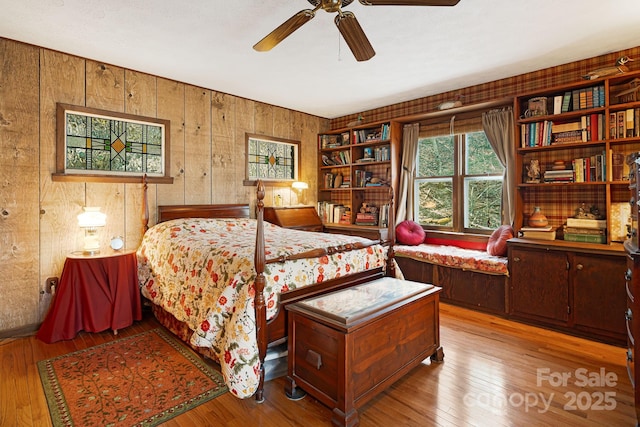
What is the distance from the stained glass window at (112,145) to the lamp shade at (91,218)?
0.46 metres

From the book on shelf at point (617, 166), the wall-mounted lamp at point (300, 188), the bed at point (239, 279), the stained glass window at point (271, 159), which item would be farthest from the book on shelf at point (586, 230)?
the stained glass window at point (271, 159)

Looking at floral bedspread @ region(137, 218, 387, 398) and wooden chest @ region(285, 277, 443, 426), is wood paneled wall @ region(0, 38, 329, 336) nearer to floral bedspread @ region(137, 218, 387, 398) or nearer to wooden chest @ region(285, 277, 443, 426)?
floral bedspread @ region(137, 218, 387, 398)

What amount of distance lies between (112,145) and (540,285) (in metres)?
4.45

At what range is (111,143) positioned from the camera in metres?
3.47

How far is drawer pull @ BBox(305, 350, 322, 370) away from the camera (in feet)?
6.21

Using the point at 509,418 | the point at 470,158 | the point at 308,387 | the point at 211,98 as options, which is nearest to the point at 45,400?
the point at 308,387

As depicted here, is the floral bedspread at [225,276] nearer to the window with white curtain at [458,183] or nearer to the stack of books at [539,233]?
the stack of books at [539,233]

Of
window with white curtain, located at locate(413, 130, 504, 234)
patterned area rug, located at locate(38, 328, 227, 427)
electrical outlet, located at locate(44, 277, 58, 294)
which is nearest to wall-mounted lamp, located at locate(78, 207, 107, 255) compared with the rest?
electrical outlet, located at locate(44, 277, 58, 294)

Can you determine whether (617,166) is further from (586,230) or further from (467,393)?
(467,393)

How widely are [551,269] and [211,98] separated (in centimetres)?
413

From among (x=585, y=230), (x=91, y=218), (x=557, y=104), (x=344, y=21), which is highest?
(x=344, y=21)

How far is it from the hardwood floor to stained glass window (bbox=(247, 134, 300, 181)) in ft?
8.89

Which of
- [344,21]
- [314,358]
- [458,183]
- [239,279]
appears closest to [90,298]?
[239,279]

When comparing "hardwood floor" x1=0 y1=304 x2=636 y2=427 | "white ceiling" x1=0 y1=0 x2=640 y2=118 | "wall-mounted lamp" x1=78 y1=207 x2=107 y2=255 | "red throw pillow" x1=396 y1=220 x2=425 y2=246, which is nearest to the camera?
"hardwood floor" x1=0 y1=304 x2=636 y2=427
